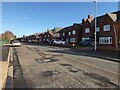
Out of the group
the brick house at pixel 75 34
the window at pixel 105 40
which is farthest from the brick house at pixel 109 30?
the brick house at pixel 75 34

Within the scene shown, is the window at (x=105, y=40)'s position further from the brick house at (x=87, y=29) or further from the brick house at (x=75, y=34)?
the brick house at (x=75, y=34)

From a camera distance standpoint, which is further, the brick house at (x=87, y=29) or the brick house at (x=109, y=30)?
Answer: the brick house at (x=87, y=29)

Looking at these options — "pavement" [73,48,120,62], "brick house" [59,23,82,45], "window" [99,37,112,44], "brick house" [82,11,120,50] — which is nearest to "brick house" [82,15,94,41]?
"brick house" [59,23,82,45]

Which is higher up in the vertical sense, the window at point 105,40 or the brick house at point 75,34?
the brick house at point 75,34

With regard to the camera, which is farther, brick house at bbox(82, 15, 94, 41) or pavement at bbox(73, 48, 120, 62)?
brick house at bbox(82, 15, 94, 41)

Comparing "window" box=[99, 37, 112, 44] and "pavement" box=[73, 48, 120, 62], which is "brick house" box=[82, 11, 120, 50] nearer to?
"window" box=[99, 37, 112, 44]

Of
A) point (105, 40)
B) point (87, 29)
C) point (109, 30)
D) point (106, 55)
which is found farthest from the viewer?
point (87, 29)

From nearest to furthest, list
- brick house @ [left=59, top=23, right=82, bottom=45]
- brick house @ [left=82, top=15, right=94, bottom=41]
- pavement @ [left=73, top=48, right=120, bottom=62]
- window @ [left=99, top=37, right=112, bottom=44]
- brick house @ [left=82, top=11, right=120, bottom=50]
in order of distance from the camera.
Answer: pavement @ [left=73, top=48, right=120, bottom=62] → brick house @ [left=82, top=11, right=120, bottom=50] → window @ [left=99, top=37, right=112, bottom=44] → brick house @ [left=82, top=15, right=94, bottom=41] → brick house @ [left=59, top=23, right=82, bottom=45]

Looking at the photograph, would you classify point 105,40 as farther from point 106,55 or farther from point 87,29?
point 106,55

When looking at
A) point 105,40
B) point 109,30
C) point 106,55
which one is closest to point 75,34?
point 105,40

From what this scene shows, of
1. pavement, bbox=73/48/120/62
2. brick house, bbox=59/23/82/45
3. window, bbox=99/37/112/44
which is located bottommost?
pavement, bbox=73/48/120/62

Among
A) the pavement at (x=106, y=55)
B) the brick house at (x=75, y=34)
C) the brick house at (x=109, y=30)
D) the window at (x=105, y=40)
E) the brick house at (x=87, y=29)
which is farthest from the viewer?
the brick house at (x=75, y=34)

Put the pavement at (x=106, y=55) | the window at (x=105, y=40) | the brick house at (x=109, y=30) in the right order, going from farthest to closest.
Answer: the window at (x=105, y=40) < the brick house at (x=109, y=30) < the pavement at (x=106, y=55)

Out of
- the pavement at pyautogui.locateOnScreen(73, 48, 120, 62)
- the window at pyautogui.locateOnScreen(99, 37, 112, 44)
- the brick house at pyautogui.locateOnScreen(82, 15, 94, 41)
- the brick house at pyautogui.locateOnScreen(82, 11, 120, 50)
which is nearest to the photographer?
the pavement at pyautogui.locateOnScreen(73, 48, 120, 62)
